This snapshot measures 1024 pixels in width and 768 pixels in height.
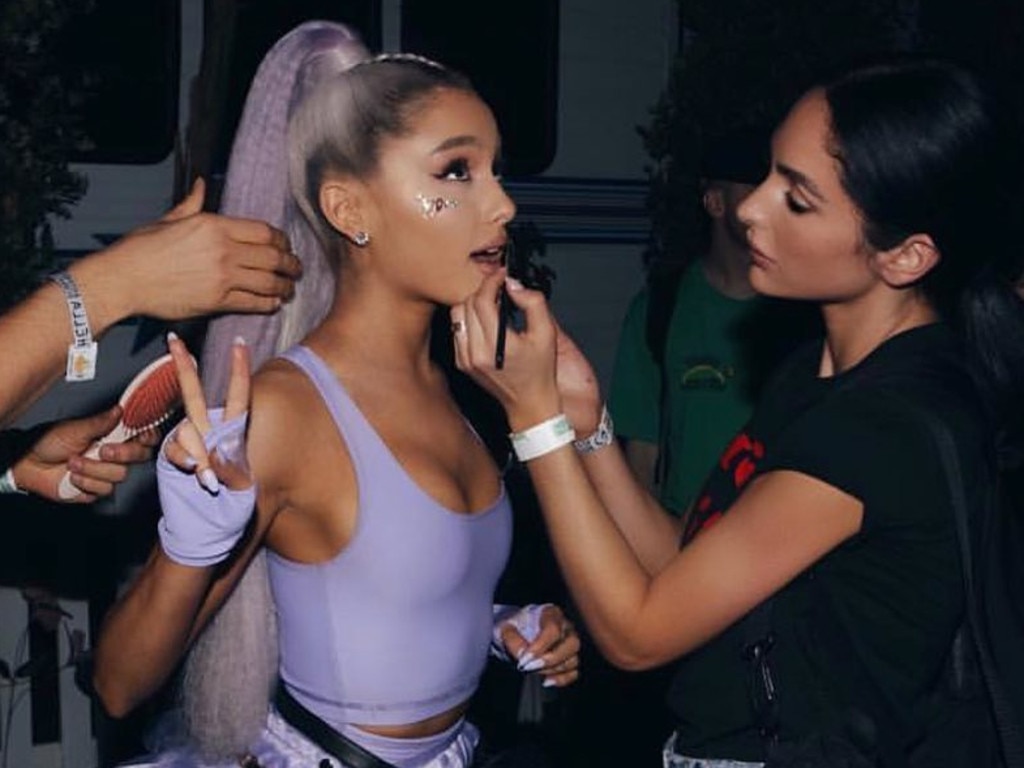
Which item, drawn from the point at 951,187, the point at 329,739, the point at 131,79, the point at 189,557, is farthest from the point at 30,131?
the point at 951,187

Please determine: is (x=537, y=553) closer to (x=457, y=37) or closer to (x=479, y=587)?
(x=457, y=37)

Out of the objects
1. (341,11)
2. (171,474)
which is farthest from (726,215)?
(171,474)

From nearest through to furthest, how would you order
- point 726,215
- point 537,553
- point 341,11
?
point 726,215 < point 341,11 < point 537,553

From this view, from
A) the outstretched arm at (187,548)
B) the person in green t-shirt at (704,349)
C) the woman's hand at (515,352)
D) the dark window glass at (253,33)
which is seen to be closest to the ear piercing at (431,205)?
the woman's hand at (515,352)

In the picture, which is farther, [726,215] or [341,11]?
[341,11]

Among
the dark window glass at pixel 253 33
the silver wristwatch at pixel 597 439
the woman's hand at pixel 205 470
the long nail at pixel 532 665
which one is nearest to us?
the woman's hand at pixel 205 470

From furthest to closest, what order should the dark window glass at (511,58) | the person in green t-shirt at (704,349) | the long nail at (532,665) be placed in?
1. the dark window glass at (511,58)
2. the person in green t-shirt at (704,349)
3. the long nail at (532,665)

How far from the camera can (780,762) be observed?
2904 mm

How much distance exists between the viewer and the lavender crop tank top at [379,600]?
10.2ft

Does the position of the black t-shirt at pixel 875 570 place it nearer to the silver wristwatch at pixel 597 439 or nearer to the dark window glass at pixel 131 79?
the silver wristwatch at pixel 597 439

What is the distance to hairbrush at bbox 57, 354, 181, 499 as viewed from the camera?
280cm

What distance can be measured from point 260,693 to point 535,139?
4.76 meters

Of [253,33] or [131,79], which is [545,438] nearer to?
[131,79]

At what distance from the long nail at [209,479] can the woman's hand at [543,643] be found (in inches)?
44.7
